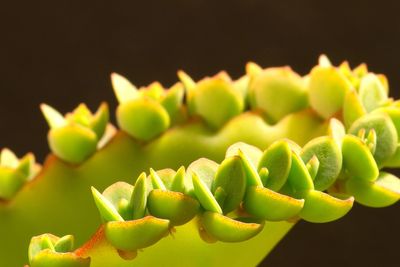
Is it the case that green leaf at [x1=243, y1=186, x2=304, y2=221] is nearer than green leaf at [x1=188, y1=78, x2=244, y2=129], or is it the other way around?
green leaf at [x1=243, y1=186, x2=304, y2=221]

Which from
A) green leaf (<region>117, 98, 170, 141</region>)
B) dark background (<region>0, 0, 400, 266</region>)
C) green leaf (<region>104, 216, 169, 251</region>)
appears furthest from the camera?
dark background (<region>0, 0, 400, 266</region>)

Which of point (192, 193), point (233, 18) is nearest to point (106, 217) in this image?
point (192, 193)

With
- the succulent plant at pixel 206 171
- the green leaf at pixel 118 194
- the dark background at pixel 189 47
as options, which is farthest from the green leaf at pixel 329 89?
the dark background at pixel 189 47

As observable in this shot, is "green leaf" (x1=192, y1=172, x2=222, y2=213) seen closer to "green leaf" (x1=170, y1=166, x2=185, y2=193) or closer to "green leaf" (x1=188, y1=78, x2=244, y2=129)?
"green leaf" (x1=170, y1=166, x2=185, y2=193)

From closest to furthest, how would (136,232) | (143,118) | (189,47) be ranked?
(136,232) < (143,118) < (189,47)

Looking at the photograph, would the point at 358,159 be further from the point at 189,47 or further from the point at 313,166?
the point at 189,47

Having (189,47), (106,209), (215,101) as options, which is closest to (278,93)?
(215,101)

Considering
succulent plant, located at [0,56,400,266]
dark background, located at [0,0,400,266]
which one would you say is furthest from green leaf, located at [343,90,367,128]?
dark background, located at [0,0,400,266]
